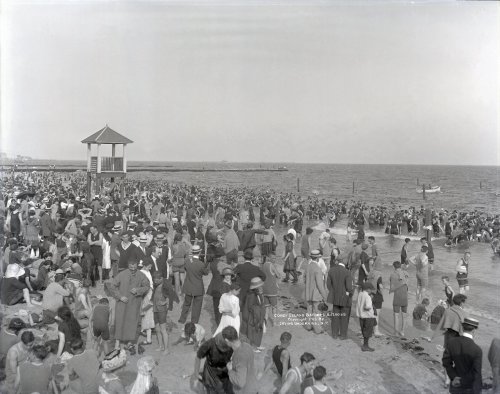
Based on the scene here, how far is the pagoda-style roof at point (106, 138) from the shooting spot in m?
14.2

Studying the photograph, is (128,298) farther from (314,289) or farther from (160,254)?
(314,289)

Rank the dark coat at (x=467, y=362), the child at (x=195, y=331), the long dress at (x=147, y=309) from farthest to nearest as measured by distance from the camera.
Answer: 1. the long dress at (x=147, y=309)
2. the child at (x=195, y=331)
3. the dark coat at (x=467, y=362)

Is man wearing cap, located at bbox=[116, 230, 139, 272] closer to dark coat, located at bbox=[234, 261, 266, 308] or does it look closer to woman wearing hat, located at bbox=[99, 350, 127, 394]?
dark coat, located at bbox=[234, 261, 266, 308]

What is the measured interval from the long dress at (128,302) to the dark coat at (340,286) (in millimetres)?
3485

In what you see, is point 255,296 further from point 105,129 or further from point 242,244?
point 105,129

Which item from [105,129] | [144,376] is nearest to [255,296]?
[144,376]

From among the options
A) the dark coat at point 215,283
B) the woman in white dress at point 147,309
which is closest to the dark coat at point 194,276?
the dark coat at point 215,283

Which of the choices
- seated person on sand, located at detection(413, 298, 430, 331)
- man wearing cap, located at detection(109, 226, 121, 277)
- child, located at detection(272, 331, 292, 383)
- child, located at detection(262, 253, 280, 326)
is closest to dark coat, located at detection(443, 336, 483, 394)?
child, located at detection(272, 331, 292, 383)

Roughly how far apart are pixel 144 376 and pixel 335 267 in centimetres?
454

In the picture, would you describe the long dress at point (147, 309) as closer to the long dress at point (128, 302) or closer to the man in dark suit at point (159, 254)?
the long dress at point (128, 302)

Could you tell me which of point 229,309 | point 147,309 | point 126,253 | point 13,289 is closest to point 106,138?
point 13,289

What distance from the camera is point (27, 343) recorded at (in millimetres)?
5746

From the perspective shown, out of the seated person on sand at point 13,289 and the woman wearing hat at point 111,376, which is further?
the seated person on sand at point 13,289

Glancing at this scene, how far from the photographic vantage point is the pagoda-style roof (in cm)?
1422
